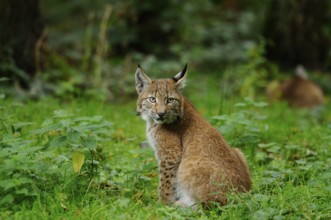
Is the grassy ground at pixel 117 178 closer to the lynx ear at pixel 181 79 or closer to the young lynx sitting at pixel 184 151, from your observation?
the young lynx sitting at pixel 184 151

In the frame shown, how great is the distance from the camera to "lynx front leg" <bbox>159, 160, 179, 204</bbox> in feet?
17.1

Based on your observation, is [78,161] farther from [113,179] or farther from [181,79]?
[181,79]

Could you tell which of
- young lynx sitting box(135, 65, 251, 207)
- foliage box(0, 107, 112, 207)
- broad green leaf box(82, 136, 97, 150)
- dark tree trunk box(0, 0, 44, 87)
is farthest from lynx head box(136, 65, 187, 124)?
dark tree trunk box(0, 0, 44, 87)

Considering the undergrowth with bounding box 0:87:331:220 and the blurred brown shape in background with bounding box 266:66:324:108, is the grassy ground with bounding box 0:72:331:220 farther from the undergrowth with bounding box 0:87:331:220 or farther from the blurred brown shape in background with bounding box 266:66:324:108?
the blurred brown shape in background with bounding box 266:66:324:108

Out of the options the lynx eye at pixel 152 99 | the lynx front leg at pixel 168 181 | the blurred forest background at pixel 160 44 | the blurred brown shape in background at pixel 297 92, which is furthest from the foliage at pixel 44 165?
the blurred brown shape in background at pixel 297 92

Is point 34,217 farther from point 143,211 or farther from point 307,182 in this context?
point 307,182

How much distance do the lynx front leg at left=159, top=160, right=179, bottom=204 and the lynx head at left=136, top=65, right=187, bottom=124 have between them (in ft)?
1.55

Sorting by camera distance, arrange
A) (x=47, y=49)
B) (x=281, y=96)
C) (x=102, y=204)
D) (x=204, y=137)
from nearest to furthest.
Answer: (x=102, y=204) < (x=204, y=137) < (x=47, y=49) < (x=281, y=96)

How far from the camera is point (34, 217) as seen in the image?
14.6 feet

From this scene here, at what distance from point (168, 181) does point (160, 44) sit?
7356 mm

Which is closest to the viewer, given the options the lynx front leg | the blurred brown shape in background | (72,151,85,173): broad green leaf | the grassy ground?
the grassy ground

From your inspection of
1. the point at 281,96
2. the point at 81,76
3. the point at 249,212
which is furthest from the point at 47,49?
the point at 249,212

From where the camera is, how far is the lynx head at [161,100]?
5.58 m

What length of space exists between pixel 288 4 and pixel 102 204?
8.12 meters
